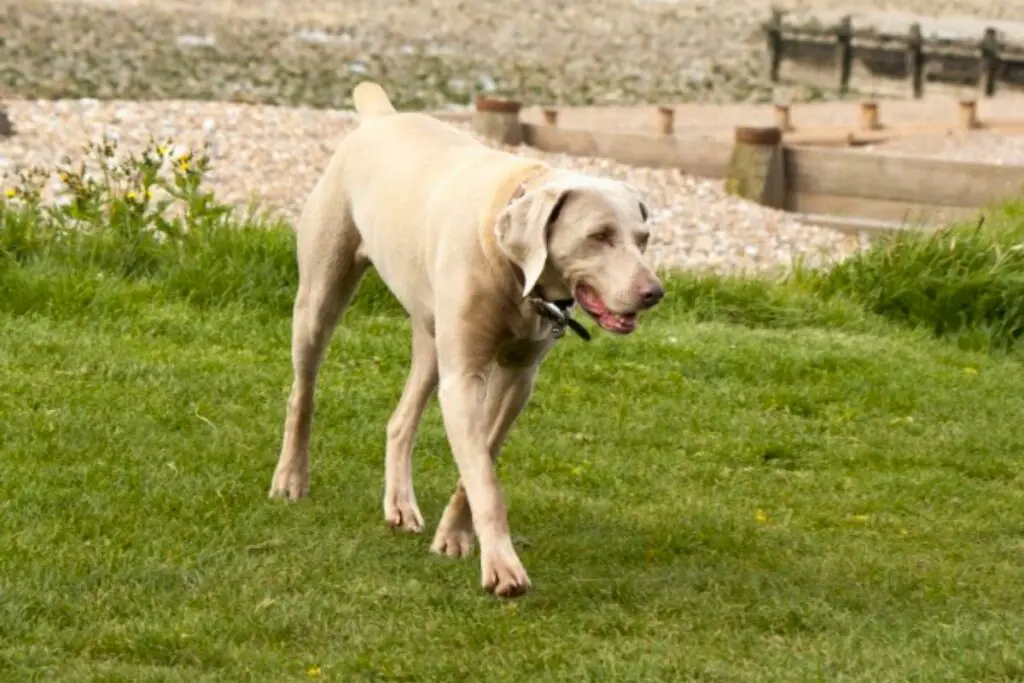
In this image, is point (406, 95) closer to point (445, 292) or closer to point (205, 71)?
point (205, 71)

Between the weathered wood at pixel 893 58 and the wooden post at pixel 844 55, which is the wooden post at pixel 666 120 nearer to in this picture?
the weathered wood at pixel 893 58

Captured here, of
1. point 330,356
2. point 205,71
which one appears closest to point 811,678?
point 330,356

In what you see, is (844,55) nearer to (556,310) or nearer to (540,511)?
(540,511)

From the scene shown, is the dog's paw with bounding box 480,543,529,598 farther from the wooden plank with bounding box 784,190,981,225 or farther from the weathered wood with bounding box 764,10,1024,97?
the weathered wood with bounding box 764,10,1024,97

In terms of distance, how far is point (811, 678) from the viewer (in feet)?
16.9

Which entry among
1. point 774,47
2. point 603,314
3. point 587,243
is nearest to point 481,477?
point 603,314

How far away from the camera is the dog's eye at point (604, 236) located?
537cm

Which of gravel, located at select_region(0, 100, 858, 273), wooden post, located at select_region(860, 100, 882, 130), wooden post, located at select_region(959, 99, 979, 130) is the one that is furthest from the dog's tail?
wooden post, located at select_region(959, 99, 979, 130)

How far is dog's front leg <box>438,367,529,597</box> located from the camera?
17.7 feet

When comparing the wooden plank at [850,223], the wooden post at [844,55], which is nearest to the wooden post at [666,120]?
the wooden plank at [850,223]

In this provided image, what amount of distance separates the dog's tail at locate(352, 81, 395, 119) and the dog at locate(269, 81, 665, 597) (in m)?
0.01

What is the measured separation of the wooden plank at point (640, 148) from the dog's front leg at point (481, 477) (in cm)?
995

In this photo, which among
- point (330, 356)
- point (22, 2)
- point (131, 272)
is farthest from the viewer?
point (22, 2)

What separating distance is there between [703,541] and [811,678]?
1317mm
